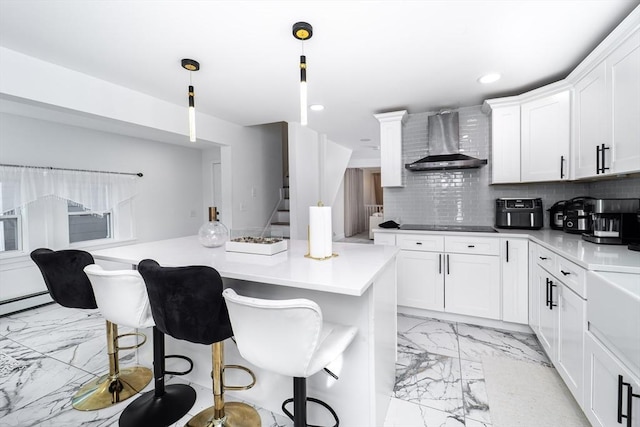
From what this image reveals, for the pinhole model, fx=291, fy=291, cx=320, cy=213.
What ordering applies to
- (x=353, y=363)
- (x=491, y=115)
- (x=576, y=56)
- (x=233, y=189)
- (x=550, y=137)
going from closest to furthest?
(x=353, y=363) → (x=576, y=56) → (x=550, y=137) → (x=491, y=115) → (x=233, y=189)

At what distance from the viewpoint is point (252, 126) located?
4.50 metres

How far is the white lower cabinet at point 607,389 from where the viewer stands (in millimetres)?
1114

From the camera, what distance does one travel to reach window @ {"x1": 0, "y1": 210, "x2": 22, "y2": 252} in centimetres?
347

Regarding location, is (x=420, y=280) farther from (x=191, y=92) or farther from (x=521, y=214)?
(x=191, y=92)

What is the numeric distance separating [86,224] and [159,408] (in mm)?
3662

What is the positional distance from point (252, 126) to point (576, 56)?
149 inches

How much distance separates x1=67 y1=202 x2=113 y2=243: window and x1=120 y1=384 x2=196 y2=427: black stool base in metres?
3.36

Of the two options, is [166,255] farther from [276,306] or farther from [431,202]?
[431,202]

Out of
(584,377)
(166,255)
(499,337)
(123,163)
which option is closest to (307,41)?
(166,255)

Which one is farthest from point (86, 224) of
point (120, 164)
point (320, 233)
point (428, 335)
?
point (428, 335)

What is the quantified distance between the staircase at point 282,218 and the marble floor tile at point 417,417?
10.0 ft

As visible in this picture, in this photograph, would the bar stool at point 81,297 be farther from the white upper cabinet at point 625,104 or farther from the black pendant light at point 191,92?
the white upper cabinet at point 625,104

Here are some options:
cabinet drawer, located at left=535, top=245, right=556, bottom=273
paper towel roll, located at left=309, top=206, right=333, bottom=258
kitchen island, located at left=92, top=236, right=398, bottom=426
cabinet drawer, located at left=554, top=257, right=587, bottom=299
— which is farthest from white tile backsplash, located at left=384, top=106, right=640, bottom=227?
paper towel roll, located at left=309, top=206, right=333, bottom=258

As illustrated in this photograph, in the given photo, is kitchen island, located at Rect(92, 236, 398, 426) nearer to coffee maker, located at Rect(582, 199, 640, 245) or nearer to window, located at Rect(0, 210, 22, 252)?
coffee maker, located at Rect(582, 199, 640, 245)
